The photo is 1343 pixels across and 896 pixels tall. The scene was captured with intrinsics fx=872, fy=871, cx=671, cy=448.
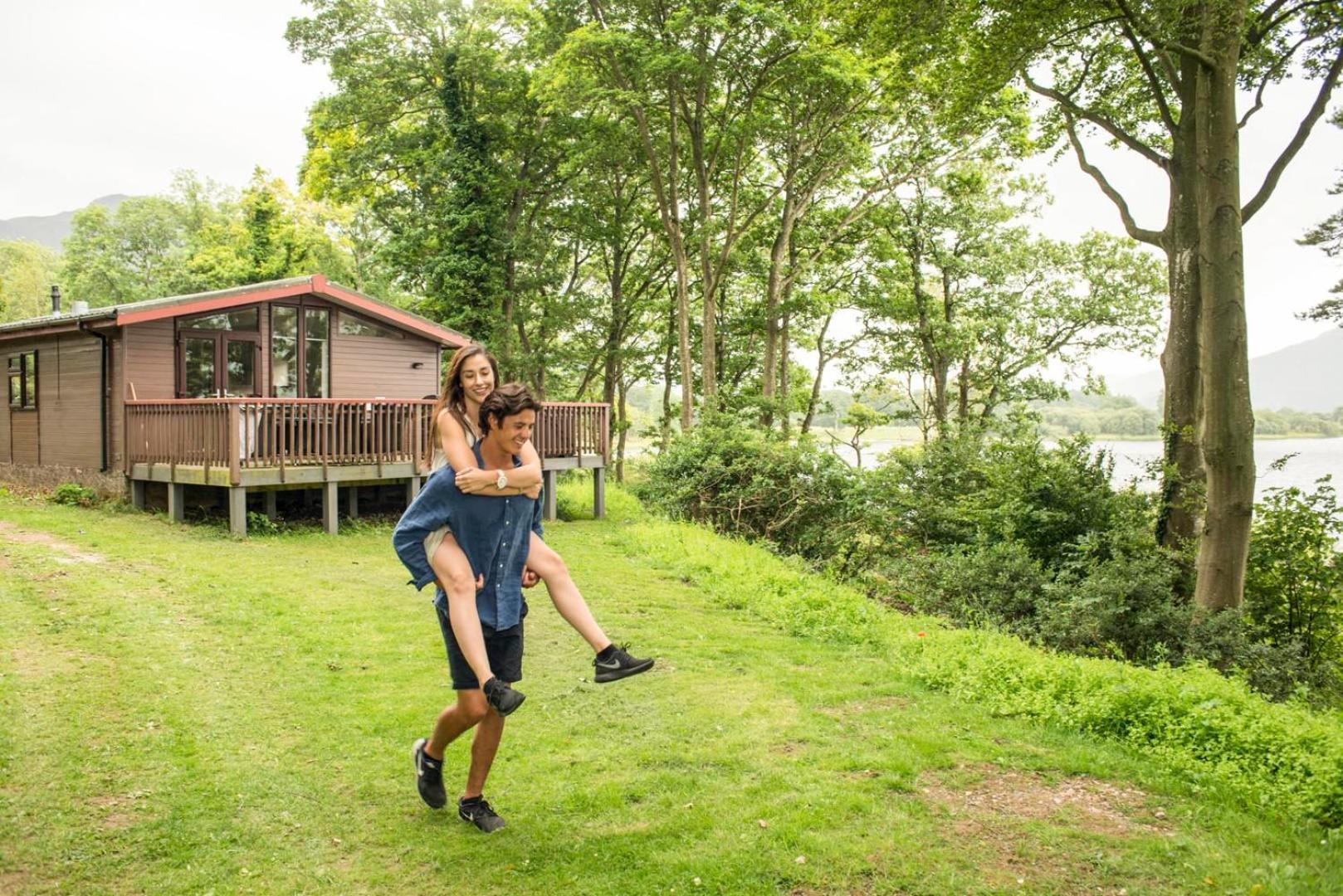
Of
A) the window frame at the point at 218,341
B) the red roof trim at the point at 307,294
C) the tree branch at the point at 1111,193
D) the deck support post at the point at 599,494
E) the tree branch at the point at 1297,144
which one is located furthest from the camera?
the deck support post at the point at 599,494

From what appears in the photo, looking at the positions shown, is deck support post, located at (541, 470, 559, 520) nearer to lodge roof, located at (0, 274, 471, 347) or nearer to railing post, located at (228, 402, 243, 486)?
lodge roof, located at (0, 274, 471, 347)

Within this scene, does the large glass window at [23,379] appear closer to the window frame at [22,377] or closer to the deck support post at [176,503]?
the window frame at [22,377]

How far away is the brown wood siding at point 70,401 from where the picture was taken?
49.9 ft

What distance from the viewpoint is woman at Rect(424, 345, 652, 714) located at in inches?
133

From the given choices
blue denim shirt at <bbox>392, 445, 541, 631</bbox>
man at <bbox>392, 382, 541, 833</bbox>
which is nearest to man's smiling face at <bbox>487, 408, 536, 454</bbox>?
man at <bbox>392, 382, 541, 833</bbox>

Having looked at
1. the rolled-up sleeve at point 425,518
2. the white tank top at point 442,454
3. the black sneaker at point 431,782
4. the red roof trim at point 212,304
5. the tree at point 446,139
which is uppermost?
the tree at point 446,139

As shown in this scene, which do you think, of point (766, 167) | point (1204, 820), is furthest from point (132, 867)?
point (766, 167)

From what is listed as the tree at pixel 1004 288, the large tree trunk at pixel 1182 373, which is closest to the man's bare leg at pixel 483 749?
the large tree trunk at pixel 1182 373

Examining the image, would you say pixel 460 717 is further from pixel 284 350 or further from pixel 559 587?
pixel 284 350

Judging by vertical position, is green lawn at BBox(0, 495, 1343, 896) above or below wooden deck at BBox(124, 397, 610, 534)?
below

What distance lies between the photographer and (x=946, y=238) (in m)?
27.4

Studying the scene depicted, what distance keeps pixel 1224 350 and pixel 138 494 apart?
1529 centimetres

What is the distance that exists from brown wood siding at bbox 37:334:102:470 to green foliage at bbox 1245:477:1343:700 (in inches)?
684

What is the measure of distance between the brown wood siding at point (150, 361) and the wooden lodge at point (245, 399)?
0.02 metres
